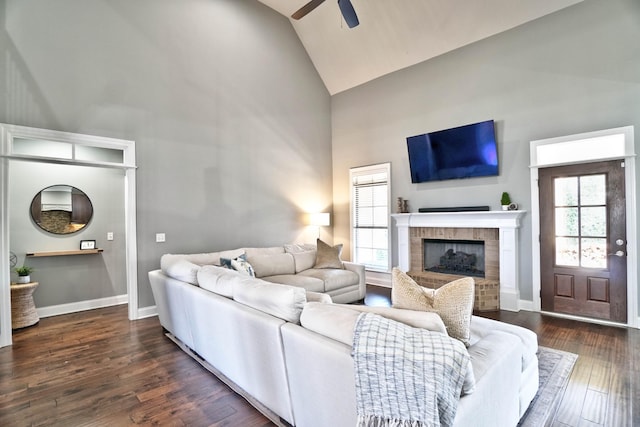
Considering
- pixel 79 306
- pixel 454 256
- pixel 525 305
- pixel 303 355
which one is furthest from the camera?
pixel 454 256

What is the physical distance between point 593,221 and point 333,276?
341 cm

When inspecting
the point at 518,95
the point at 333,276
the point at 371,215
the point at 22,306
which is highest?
the point at 518,95

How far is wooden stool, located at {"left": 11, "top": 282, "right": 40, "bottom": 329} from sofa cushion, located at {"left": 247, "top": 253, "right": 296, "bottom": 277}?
273 cm

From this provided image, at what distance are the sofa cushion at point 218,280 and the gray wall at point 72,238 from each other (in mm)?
3149

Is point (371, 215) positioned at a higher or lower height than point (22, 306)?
higher

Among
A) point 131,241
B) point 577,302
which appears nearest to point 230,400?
point 131,241

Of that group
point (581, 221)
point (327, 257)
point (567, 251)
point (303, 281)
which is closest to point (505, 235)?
point (567, 251)

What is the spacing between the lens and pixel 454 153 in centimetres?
513

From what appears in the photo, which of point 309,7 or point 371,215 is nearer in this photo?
point 309,7

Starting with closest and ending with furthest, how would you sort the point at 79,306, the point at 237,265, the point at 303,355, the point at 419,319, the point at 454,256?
the point at 419,319 → the point at 303,355 → the point at 237,265 → the point at 79,306 → the point at 454,256

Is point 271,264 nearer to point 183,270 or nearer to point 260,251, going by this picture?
point 260,251

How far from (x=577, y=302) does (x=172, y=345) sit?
16.3 ft

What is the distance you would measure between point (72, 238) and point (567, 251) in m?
7.07

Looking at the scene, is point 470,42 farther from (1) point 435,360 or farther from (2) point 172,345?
(2) point 172,345
